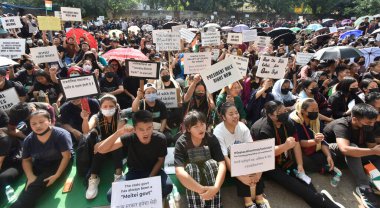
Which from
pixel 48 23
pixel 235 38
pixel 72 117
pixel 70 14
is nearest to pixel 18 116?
pixel 72 117

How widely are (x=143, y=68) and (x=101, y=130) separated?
1222mm

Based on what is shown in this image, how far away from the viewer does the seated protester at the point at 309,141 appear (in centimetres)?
382

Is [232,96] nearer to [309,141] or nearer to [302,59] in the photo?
[309,141]

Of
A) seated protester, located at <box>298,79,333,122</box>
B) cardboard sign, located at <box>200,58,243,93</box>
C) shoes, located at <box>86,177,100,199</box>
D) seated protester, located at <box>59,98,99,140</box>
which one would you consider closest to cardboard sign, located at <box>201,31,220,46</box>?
seated protester, located at <box>298,79,333,122</box>

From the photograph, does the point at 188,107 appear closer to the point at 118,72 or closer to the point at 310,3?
the point at 118,72

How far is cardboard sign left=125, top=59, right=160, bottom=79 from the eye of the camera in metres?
4.46

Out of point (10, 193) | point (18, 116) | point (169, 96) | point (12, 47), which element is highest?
point (12, 47)

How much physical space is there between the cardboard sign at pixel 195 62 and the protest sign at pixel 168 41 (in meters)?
2.00

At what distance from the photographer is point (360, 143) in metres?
3.77

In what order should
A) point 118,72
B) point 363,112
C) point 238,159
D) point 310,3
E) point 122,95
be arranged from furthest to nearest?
point 310,3 < point 118,72 < point 122,95 < point 363,112 < point 238,159

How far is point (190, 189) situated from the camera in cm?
298

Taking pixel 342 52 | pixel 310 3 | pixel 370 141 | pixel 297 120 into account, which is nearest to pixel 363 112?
pixel 370 141

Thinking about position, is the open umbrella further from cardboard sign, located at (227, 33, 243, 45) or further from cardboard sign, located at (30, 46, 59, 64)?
cardboard sign, located at (30, 46, 59, 64)

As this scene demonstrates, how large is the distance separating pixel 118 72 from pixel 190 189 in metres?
4.72
